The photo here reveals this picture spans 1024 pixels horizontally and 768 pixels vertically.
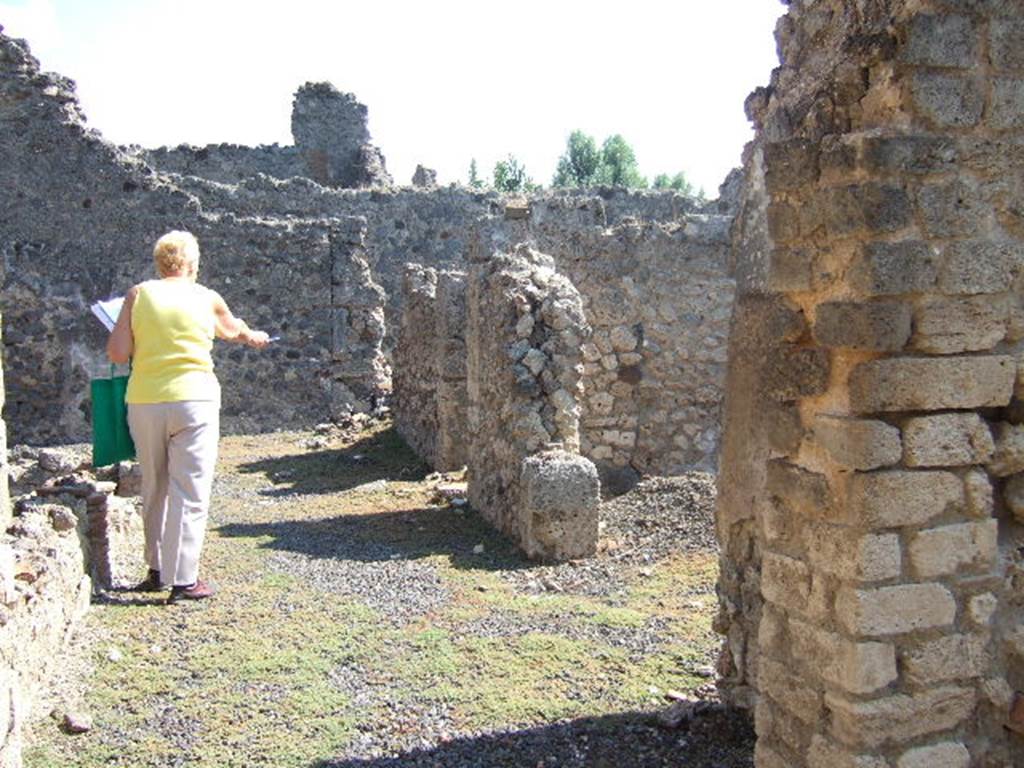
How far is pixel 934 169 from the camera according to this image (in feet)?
9.36

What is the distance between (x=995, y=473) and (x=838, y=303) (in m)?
0.67

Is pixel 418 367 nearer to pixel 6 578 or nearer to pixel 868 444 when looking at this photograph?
pixel 6 578

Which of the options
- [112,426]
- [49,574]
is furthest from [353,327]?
[49,574]

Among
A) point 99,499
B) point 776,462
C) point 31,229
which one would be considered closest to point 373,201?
point 31,229

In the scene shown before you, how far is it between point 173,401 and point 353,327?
8.47 meters

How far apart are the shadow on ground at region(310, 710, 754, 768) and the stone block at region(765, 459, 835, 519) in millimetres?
1175

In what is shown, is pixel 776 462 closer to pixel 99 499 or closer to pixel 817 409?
pixel 817 409

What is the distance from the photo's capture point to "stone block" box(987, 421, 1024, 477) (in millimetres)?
2979

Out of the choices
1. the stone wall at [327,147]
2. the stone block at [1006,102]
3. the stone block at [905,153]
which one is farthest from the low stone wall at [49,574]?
the stone wall at [327,147]

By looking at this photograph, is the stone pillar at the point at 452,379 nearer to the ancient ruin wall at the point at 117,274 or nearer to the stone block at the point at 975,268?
the ancient ruin wall at the point at 117,274

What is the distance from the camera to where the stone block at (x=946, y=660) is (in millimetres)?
2914

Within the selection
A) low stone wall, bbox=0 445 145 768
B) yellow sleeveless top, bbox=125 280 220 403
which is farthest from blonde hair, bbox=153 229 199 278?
low stone wall, bbox=0 445 145 768

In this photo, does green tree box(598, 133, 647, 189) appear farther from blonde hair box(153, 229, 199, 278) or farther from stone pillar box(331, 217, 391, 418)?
blonde hair box(153, 229, 199, 278)

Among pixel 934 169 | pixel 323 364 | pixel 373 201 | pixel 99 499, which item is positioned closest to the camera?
pixel 934 169
